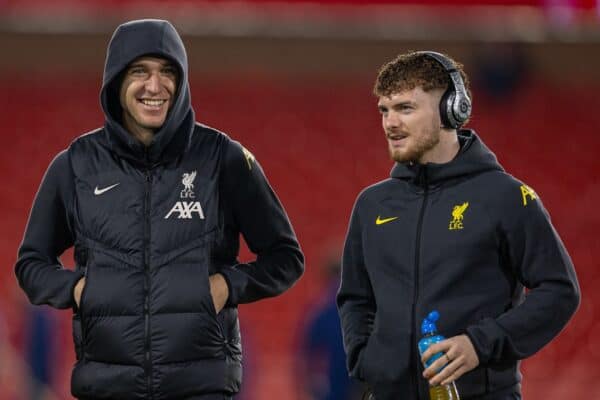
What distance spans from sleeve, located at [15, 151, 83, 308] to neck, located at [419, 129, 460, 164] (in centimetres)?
95

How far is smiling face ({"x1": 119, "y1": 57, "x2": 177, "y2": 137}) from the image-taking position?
3518 millimetres

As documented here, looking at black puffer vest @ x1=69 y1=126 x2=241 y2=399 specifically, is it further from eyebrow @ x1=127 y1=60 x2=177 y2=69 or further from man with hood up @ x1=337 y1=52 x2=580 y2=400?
man with hood up @ x1=337 y1=52 x2=580 y2=400

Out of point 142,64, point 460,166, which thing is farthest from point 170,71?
point 460,166

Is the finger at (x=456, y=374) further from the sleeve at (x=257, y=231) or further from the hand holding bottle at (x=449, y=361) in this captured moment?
the sleeve at (x=257, y=231)

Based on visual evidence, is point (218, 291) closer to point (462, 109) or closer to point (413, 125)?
point (413, 125)

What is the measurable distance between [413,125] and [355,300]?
497 millimetres

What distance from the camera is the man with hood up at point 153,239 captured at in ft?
11.1

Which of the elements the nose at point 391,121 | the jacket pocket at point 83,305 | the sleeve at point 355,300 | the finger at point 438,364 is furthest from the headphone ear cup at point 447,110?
the jacket pocket at point 83,305

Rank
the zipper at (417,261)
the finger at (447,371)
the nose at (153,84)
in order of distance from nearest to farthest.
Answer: the finger at (447,371) → the zipper at (417,261) → the nose at (153,84)

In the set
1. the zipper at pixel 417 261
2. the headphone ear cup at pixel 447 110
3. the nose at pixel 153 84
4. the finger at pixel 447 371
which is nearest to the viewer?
the finger at pixel 447 371

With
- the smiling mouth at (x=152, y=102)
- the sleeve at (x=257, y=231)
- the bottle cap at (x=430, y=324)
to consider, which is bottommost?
the bottle cap at (x=430, y=324)

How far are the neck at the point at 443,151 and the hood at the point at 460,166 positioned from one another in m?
0.02

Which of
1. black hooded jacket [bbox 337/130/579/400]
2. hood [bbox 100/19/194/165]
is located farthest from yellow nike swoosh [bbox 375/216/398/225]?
hood [bbox 100/19/194/165]

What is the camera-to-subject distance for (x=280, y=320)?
380 inches
